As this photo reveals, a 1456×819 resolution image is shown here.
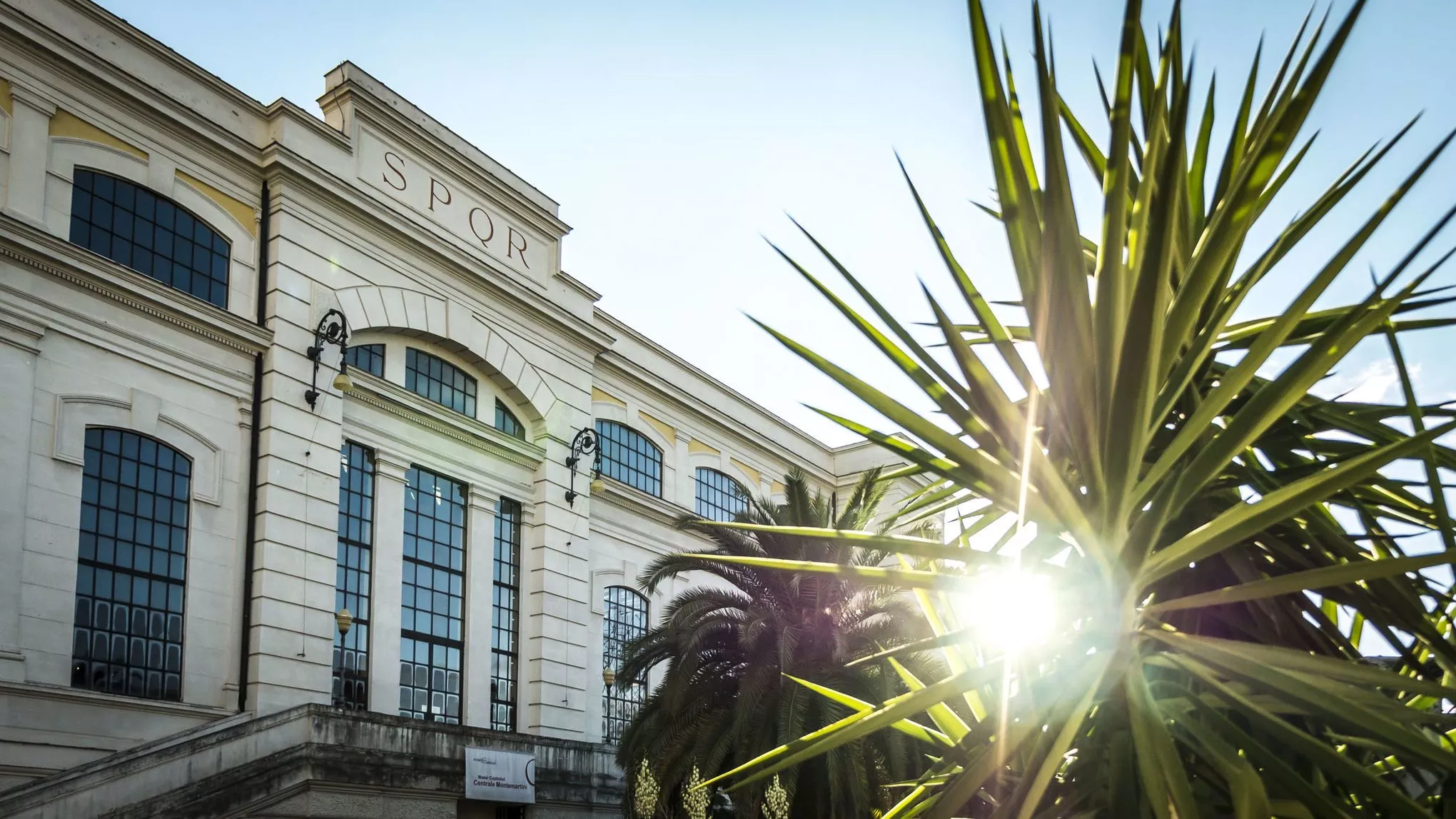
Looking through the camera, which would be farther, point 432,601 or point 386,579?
point 432,601

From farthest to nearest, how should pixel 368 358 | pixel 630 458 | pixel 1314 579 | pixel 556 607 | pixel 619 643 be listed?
pixel 630 458 < pixel 619 643 < pixel 556 607 < pixel 368 358 < pixel 1314 579

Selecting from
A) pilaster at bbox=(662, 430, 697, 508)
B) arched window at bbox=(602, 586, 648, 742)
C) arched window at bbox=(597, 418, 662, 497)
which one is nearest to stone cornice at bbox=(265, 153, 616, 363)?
arched window at bbox=(597, 418, 662, 497)

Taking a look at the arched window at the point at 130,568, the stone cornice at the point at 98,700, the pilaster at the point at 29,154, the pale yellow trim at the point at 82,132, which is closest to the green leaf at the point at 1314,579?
the stone cornice at the point at 98,700

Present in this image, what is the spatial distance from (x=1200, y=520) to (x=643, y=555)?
94.3ft

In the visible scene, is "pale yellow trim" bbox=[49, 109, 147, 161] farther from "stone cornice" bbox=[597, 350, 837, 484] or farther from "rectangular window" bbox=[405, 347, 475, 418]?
"stone cornice" bbox=[597, 350, 837, 484]

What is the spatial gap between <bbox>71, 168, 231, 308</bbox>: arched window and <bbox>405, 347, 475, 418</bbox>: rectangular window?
4.89m

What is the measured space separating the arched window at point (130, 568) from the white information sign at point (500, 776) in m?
5.29

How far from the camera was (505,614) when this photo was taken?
28688 millimetres

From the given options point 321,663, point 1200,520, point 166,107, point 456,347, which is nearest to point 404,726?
point 321,663

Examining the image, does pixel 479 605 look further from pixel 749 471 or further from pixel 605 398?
pixel 749 471

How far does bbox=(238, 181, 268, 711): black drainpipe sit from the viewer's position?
860 inches

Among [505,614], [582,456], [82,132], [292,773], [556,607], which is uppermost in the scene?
[82,132]

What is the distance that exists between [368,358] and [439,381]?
207cm

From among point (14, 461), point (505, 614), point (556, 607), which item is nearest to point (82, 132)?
point (14, 461)
